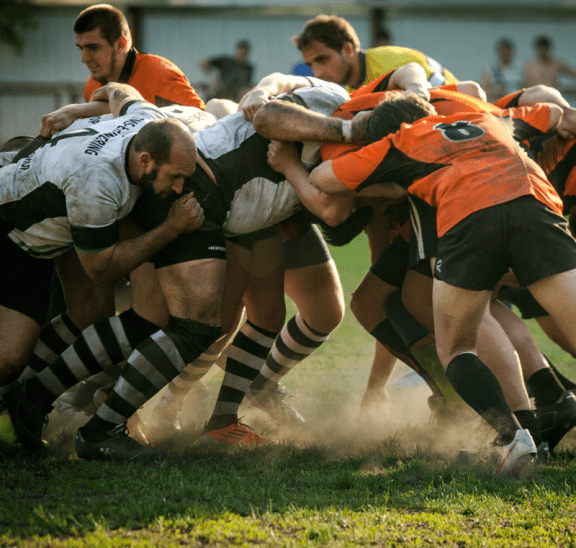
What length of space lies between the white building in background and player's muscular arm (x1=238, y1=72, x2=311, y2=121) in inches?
536

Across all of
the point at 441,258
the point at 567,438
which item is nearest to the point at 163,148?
the point at 441,258

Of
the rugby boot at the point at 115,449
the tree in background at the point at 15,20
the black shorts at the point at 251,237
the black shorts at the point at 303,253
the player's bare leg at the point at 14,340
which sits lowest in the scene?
the rugby boot at the point at 115,449

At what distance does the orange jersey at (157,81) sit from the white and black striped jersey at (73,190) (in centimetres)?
122

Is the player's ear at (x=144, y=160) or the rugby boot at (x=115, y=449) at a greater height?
the player's ear at (x=144, y=160)

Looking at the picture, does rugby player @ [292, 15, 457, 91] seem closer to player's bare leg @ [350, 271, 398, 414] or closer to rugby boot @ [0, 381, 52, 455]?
player's bare leg @ [350, 271, 398, 414]

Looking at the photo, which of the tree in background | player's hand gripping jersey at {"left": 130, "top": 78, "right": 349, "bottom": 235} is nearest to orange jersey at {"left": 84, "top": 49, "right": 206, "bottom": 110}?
player's hand gripping jersey at {"left": 130, "top": 78, "right": 349, "bottom": 235}

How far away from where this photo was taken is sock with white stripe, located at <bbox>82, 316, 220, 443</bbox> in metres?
3.34

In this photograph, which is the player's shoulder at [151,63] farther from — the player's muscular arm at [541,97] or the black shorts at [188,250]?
the player's muscular arm at [541,97]

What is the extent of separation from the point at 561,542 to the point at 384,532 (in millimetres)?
614

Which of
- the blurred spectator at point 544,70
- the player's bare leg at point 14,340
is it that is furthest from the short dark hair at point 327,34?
the blurred spectator at point 544,70

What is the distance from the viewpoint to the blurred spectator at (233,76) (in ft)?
46.6

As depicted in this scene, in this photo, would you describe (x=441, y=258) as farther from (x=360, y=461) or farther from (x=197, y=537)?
(x=197, y=537)

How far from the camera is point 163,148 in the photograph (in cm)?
328

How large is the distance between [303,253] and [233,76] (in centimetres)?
1088
